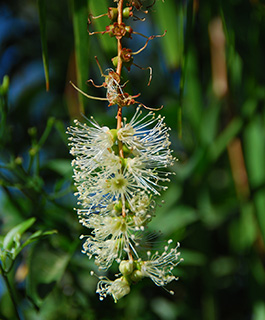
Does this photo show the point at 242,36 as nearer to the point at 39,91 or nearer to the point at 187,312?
the point at 187,312

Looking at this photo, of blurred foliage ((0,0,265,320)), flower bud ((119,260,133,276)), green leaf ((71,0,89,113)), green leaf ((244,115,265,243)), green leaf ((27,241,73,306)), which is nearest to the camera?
flower bud ((119,260,133,276))

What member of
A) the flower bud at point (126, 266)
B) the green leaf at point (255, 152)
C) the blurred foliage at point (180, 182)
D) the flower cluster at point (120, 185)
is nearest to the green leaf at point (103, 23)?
the blurred foliage at point (180, 182)

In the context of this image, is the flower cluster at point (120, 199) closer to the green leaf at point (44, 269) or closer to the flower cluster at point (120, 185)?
the flower cluster at point (120, 185)

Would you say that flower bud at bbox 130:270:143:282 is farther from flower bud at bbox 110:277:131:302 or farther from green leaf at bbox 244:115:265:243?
green leaf at bbox 244:115:265:243

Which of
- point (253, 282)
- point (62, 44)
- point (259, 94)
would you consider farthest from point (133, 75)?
point (253, 282)

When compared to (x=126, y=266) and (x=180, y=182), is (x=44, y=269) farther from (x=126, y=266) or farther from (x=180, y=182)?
(x=180, y=182)

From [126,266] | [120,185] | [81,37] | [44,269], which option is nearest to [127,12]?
[81,37]

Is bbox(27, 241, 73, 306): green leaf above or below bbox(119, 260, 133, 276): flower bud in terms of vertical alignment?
below

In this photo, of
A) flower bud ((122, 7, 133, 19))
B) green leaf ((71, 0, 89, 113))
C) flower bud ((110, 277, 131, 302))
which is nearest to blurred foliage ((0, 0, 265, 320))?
green leaf ((71, 0, 89, 113))
